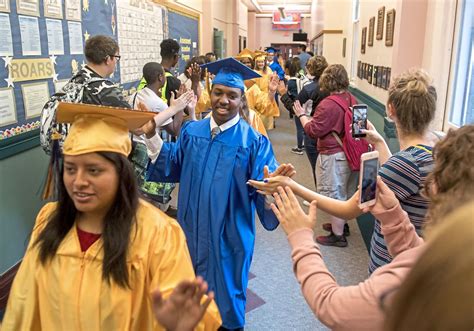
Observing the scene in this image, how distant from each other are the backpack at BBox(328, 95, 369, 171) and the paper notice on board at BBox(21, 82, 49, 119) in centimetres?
229

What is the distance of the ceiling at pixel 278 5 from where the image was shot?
2200cm

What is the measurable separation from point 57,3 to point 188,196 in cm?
220

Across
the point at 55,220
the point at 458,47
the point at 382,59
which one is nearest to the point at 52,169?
the point at 55,220

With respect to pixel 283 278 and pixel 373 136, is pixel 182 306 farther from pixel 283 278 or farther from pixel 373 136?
pixel 283 278

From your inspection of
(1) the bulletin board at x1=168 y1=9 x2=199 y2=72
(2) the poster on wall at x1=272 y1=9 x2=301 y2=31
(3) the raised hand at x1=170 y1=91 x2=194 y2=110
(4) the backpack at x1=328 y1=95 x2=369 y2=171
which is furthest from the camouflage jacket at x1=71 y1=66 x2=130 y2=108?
(2) the poster on wall at x1=272 y1=9 x2=301 y2=31

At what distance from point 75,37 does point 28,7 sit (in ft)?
2.46

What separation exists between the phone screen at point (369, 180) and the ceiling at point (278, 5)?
63.4 feet

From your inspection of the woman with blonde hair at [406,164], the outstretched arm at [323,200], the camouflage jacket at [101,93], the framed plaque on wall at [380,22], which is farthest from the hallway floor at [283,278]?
the framed plaque on wall at [380,22]

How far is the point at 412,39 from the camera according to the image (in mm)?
4082

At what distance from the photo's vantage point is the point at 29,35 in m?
3.08

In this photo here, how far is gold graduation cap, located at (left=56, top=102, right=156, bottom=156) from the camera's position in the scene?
137 cm

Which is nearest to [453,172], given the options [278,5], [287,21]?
[278,5]

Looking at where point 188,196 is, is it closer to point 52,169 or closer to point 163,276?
point 52,169

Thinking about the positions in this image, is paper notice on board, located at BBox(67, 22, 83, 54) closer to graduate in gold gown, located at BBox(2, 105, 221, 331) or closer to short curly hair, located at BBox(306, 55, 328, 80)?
short curly hair, located at BBox(306, 55, 328, 80)
